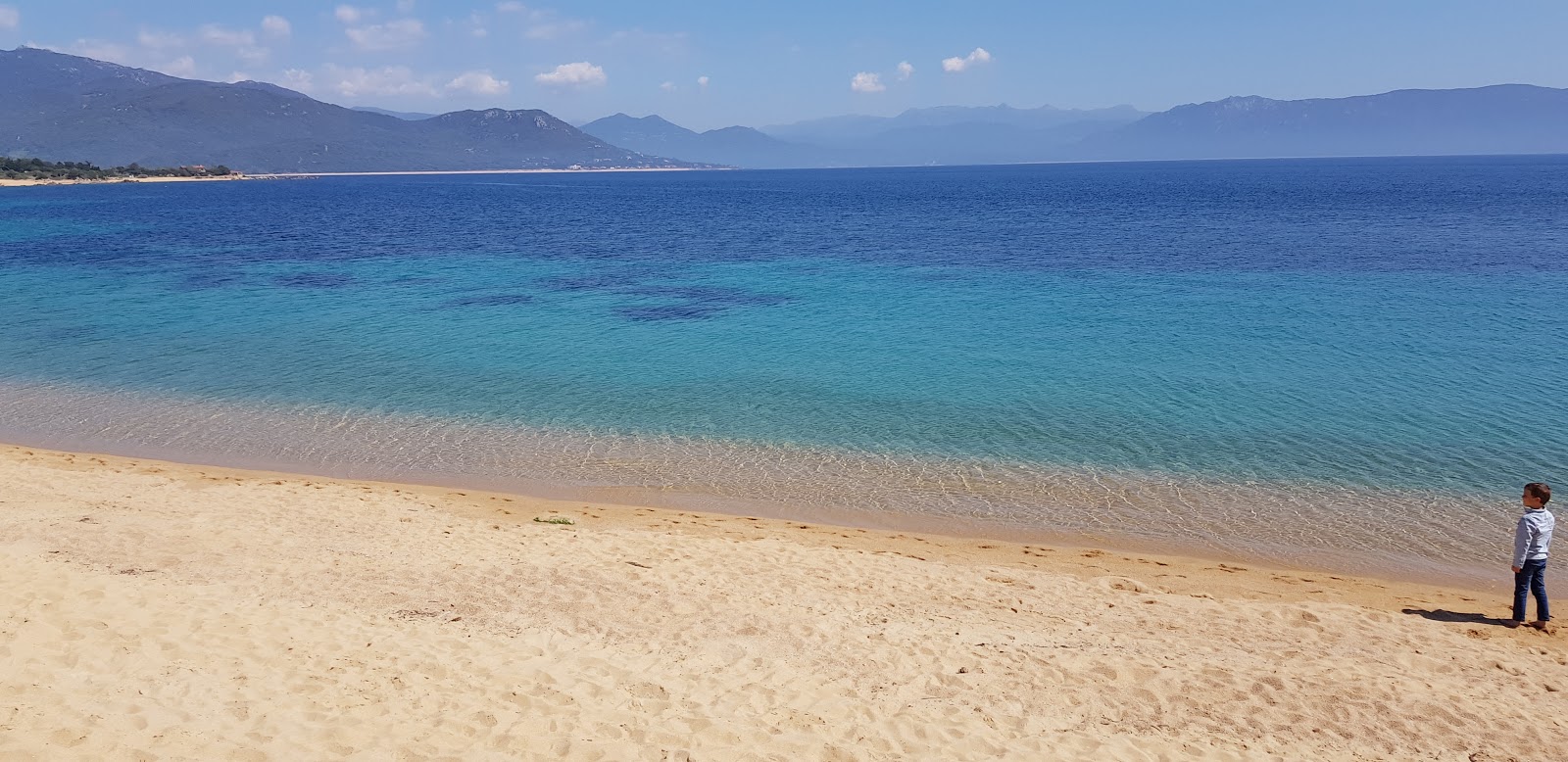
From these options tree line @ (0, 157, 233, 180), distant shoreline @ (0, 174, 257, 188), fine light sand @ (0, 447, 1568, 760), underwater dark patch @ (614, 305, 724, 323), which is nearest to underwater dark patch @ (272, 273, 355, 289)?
underwater dark patch @ (614, 305, 724, 323)

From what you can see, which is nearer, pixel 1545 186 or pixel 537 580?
pixel 537 580

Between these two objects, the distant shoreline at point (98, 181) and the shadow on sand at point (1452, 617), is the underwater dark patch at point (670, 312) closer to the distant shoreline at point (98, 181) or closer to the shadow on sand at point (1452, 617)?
the shadow on sand at point (1452, 617)

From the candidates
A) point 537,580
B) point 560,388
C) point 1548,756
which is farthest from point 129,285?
point 1548,756

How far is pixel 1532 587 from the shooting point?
10.2m

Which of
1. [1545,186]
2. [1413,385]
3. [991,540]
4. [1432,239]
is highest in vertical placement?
[1545,186]

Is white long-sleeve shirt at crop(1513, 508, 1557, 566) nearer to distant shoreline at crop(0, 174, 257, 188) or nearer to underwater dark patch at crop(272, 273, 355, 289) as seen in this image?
underwater dark patch at crop(272, 273, 355, 289)

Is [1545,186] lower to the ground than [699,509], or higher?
higher

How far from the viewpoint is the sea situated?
15.2 metres

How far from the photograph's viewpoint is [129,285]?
37.7 meters

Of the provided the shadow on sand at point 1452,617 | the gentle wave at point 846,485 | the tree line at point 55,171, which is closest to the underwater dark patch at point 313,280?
the gentle wave at point 846,485

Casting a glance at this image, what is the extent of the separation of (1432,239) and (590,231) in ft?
169

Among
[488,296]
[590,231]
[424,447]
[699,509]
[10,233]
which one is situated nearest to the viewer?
[699,509]

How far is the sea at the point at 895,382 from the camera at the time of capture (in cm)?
1520

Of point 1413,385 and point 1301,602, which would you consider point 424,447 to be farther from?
point 1413,385
